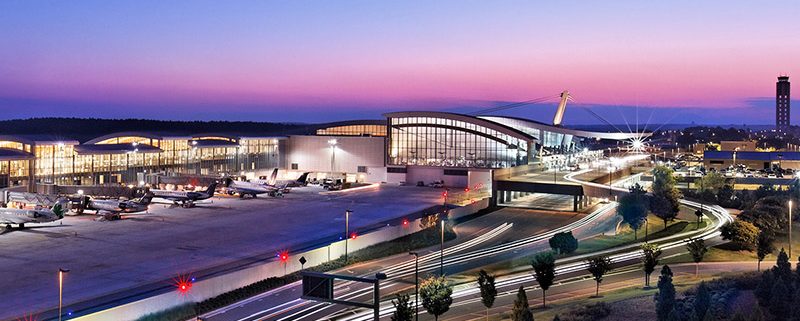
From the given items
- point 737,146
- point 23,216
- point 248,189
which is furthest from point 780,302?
point 737,146

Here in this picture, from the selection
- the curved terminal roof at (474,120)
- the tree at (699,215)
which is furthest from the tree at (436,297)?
the curved terminal roof at (474,120)

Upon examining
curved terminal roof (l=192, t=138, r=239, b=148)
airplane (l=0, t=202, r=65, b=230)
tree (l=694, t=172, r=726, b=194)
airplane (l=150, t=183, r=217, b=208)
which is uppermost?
curved terminal roof (l=192, t=138, r=239, b=148)

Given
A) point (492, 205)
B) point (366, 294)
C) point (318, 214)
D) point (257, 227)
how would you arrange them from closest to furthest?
point (366, 294)
point (257, 227)
point (318, 214)
point (492, 205)

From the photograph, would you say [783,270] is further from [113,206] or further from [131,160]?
[131,160]

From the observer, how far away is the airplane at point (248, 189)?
3014 inches

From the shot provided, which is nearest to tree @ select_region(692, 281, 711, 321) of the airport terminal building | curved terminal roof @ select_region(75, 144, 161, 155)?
curved terminal roof @ select_region(75, 144, 161, 155)

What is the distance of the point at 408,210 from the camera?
67.8 m

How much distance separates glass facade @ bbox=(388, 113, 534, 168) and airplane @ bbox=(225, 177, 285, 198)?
25.6 metres

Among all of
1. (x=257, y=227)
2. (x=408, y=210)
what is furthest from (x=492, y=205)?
(x=257, y=227)

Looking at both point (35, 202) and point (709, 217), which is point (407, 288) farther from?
point (35, 202)

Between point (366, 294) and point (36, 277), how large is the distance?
16.8 metres

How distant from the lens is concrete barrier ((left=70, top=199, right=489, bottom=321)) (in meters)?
29.2

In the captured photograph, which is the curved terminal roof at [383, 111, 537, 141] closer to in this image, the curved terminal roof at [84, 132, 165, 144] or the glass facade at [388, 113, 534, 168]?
the glass facade at [388, 113, 534, 168]

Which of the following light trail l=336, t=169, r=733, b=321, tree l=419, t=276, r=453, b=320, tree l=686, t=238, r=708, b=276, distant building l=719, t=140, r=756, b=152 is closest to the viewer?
tree l=419, t=276, r=453, b=320
